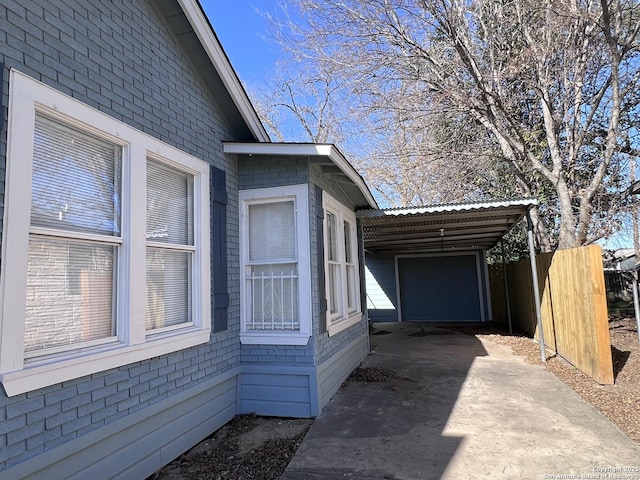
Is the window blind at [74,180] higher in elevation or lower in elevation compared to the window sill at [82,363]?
higher

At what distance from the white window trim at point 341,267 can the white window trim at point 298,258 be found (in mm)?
526

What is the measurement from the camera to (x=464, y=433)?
145 inches

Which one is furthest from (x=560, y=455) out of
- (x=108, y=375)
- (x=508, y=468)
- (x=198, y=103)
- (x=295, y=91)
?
(x=295, y=91)

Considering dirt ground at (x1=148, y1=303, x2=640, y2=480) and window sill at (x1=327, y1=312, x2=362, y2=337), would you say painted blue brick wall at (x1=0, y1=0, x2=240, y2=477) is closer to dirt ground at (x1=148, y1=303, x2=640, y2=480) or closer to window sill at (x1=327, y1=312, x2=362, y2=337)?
dirt ground at (x1=148, y1=303, x2=640, y2=480)

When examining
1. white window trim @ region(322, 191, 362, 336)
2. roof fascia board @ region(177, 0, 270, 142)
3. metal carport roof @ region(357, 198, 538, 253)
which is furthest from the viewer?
metal carport roof @ region(357, 198, 538, 253)

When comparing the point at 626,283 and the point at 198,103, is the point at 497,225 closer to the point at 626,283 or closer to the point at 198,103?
the point at 198,103

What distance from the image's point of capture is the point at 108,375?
2.77 m

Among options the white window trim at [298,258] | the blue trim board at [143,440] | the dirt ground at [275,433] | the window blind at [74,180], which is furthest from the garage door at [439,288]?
the window blind at [74,180]

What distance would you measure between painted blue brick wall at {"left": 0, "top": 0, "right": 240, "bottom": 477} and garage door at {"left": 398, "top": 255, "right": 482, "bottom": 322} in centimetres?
983

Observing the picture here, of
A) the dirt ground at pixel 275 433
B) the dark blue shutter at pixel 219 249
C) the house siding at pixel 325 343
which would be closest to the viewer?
Result: the dirt ground at pixel 275 433

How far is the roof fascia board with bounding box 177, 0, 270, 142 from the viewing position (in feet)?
12.7

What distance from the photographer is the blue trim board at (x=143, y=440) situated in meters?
2.37

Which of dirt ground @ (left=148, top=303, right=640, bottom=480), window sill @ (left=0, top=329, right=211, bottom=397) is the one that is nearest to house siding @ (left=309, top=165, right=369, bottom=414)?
dirt ground @ (left=148, top=303, right=640, bottom=480)

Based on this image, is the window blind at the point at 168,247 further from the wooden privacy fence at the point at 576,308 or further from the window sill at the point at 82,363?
the wooden privacy fence at the point at 576,308
